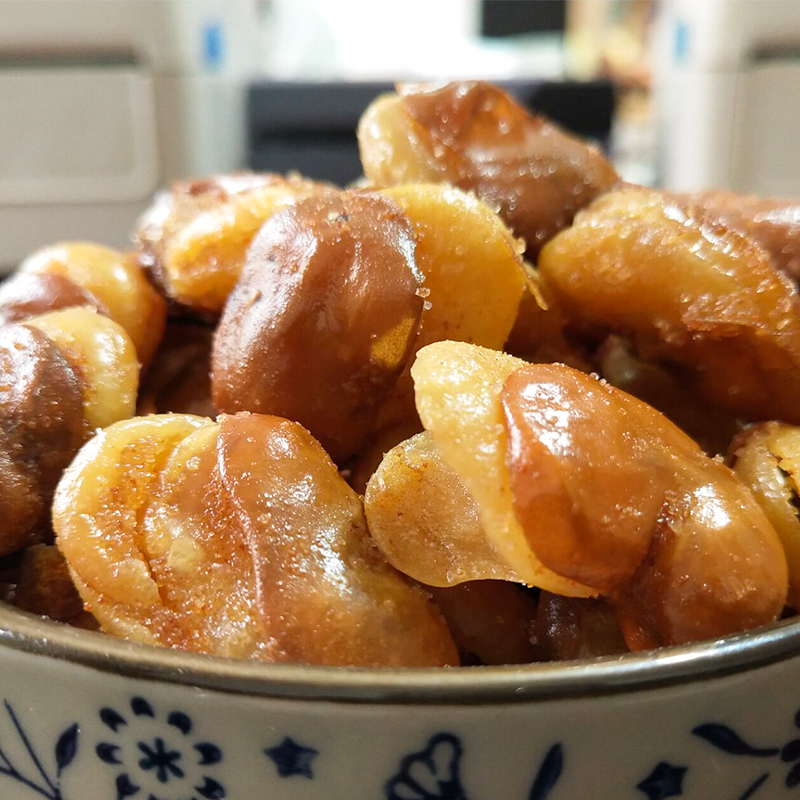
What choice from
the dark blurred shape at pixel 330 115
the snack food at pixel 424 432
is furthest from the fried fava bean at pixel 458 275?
the dark blurred shape at pixel 330 115

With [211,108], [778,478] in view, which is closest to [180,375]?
[778,478]

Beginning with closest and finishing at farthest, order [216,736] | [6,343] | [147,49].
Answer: [216,736] → [6,343] → [147,49]

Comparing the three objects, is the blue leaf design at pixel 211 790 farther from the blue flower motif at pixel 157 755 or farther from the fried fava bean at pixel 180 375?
the fried fava bean at pixel 180 375

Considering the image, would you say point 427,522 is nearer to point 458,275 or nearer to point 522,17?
point 458,275

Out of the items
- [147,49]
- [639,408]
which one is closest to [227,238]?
[639,408]

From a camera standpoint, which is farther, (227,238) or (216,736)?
(227,238)

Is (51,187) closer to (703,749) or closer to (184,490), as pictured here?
(184,490)
